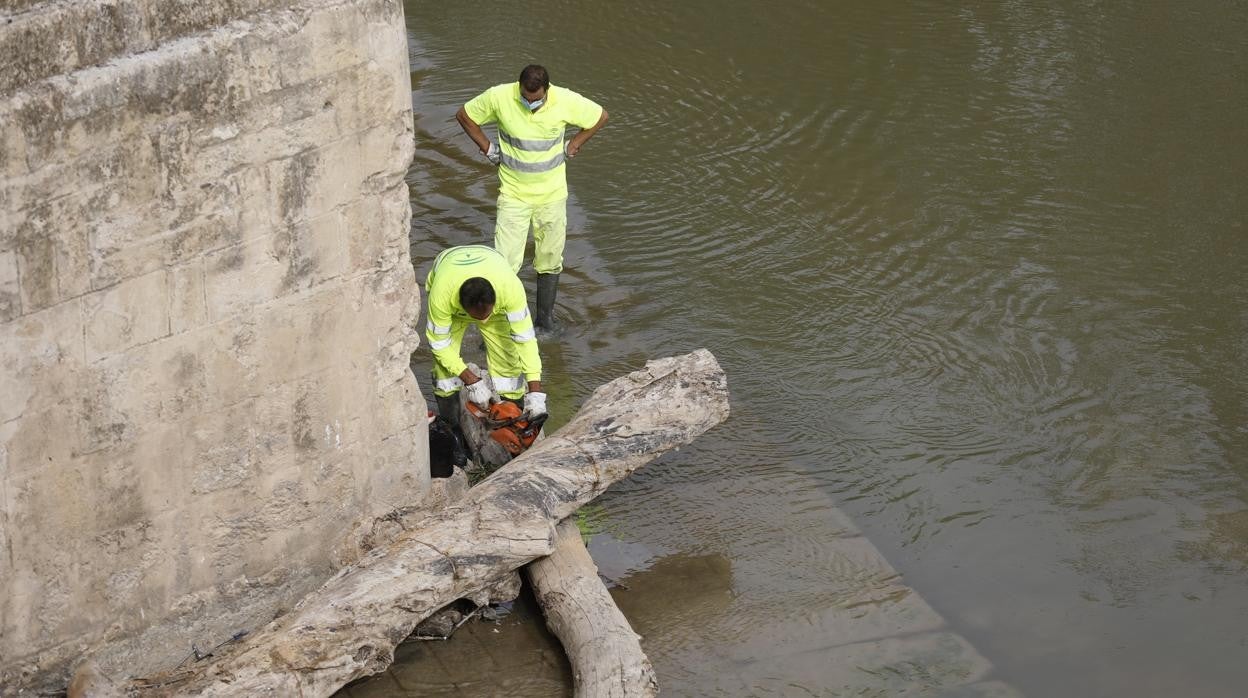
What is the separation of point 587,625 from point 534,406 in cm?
155

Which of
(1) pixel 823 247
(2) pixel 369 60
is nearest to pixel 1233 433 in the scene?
(1) pixel 823 247

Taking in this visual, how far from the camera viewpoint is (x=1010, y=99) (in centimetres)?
1238

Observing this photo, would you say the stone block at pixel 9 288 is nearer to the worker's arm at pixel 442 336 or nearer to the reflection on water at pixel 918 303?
the worker's arm at pixel 442 336

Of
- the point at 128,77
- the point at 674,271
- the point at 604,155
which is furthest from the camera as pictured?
the point at 604,155

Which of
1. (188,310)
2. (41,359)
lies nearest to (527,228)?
(188,310)

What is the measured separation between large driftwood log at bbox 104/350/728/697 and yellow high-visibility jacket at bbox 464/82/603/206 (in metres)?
1.97

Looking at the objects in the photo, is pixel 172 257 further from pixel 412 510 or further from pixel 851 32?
pixel 851 32

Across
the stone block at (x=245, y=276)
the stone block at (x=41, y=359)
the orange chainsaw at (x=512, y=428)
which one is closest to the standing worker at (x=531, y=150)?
the orange chainsaw at (x=512, y=428)

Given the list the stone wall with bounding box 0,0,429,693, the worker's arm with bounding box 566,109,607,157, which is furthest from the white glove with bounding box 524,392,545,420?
the worker's arm with bounding box 566,109,607,157

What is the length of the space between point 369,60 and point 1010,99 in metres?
7.69

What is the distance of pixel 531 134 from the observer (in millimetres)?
8984

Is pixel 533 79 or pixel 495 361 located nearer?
pixel 495 361

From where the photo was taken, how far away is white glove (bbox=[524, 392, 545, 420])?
25.0 feet

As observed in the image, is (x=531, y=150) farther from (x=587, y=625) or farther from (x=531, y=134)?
(x=587, y=625)
